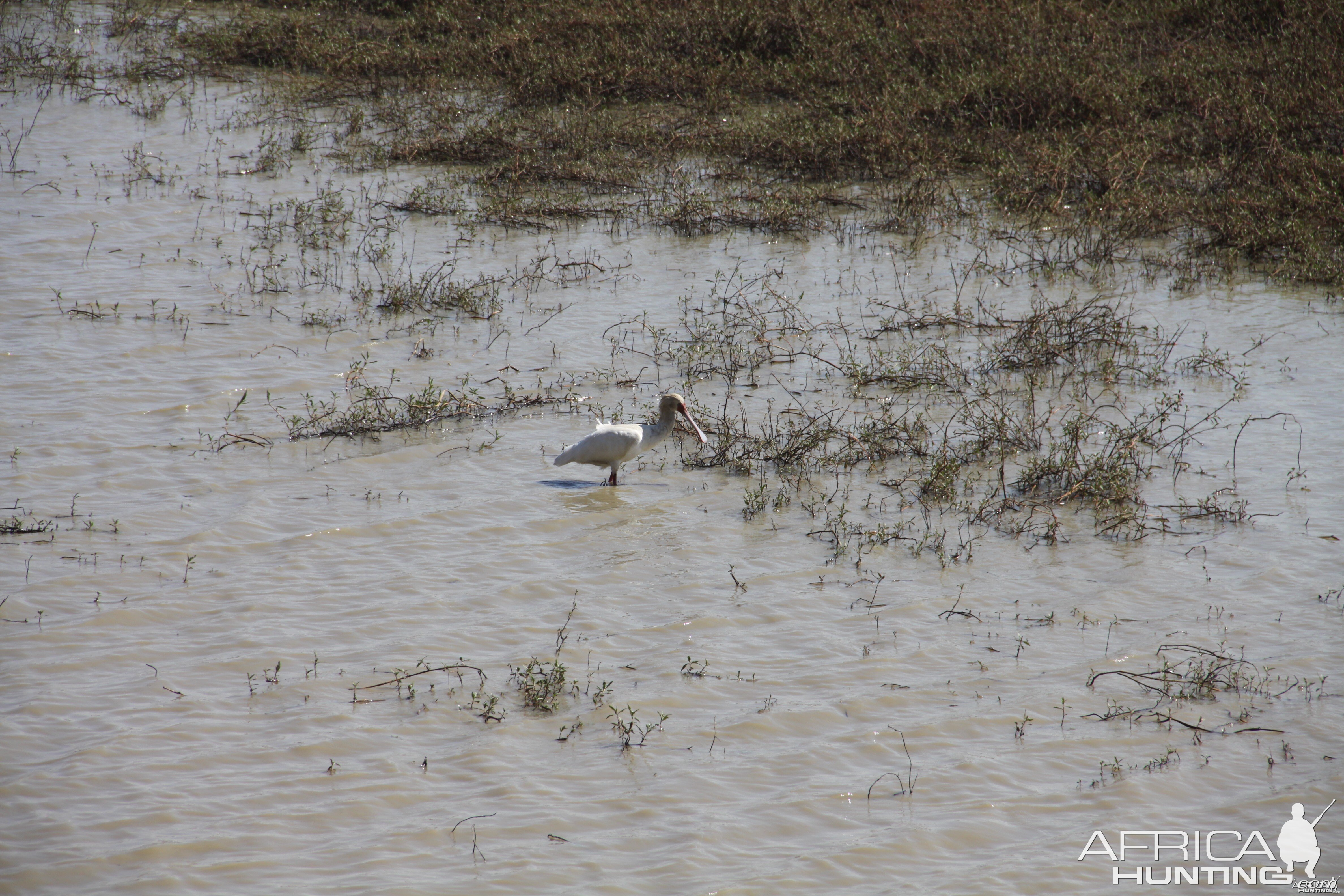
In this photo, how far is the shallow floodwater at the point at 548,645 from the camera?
456 centimetres

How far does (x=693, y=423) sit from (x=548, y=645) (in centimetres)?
255

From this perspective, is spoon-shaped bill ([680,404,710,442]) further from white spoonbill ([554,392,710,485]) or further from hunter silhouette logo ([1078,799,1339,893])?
hunter silhouette logo ([1078,799,1339,893])

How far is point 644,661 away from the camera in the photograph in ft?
19.1

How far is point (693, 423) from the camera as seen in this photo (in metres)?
8.04

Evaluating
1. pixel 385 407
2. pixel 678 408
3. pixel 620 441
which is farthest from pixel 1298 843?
pixel 385 407

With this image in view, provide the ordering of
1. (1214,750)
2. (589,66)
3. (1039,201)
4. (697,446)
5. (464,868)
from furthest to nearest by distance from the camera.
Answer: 1. (589,66)
2. (1039,201)
3. (697,446)
4. (1214,750)
5. (464,868)

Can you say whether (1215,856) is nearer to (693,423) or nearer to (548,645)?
(548,645)

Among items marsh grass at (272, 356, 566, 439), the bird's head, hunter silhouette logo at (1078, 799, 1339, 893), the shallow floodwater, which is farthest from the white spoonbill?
hunter silhouette logo at (1078, 799, 1339, 893)

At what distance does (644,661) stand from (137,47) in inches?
661

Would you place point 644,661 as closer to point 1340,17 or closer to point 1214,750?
→ point 1214,750

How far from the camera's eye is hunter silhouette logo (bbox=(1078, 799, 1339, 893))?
4488 mm

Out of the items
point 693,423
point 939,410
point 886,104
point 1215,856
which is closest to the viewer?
point 1215,856

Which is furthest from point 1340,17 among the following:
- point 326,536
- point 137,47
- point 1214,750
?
point 137,47

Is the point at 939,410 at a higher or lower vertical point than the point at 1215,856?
higher
